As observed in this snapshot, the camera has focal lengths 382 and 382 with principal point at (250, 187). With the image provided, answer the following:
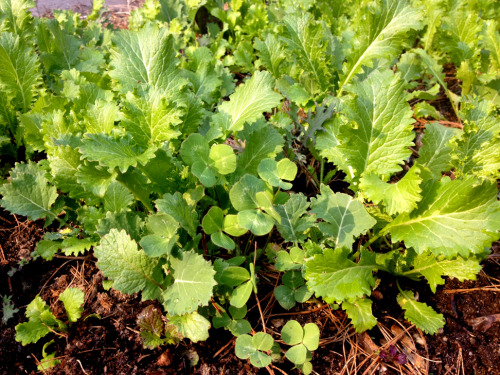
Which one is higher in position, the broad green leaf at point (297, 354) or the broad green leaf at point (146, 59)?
the broad green leaf at point (146, 59)

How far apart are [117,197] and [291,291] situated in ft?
3.20

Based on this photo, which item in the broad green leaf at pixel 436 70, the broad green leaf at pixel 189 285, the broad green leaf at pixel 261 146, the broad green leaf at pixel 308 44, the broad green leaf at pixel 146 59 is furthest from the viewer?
the broad green leaf at pixel 436 70

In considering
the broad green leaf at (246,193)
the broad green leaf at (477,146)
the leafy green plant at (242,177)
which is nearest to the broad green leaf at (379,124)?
the leafy green plant at (242,177)

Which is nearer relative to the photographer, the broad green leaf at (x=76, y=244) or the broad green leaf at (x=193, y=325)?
the broad green leaf at (x=193, y=325)

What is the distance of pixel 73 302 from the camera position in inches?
69.7

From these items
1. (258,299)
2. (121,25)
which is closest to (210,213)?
(258,299)

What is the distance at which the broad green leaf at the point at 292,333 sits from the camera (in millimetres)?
1675

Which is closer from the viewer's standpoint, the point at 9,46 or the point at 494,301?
the point at 494,301

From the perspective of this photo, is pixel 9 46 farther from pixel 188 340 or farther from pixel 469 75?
pixel 469 75

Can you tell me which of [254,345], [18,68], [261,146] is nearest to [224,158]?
[261,146]

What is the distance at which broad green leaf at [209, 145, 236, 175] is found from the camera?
5.95ft

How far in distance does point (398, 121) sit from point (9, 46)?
2343mm

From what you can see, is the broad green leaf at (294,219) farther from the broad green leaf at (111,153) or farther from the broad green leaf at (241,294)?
the broad green leaf at (111,153)

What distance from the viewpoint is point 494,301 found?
1950 mm
